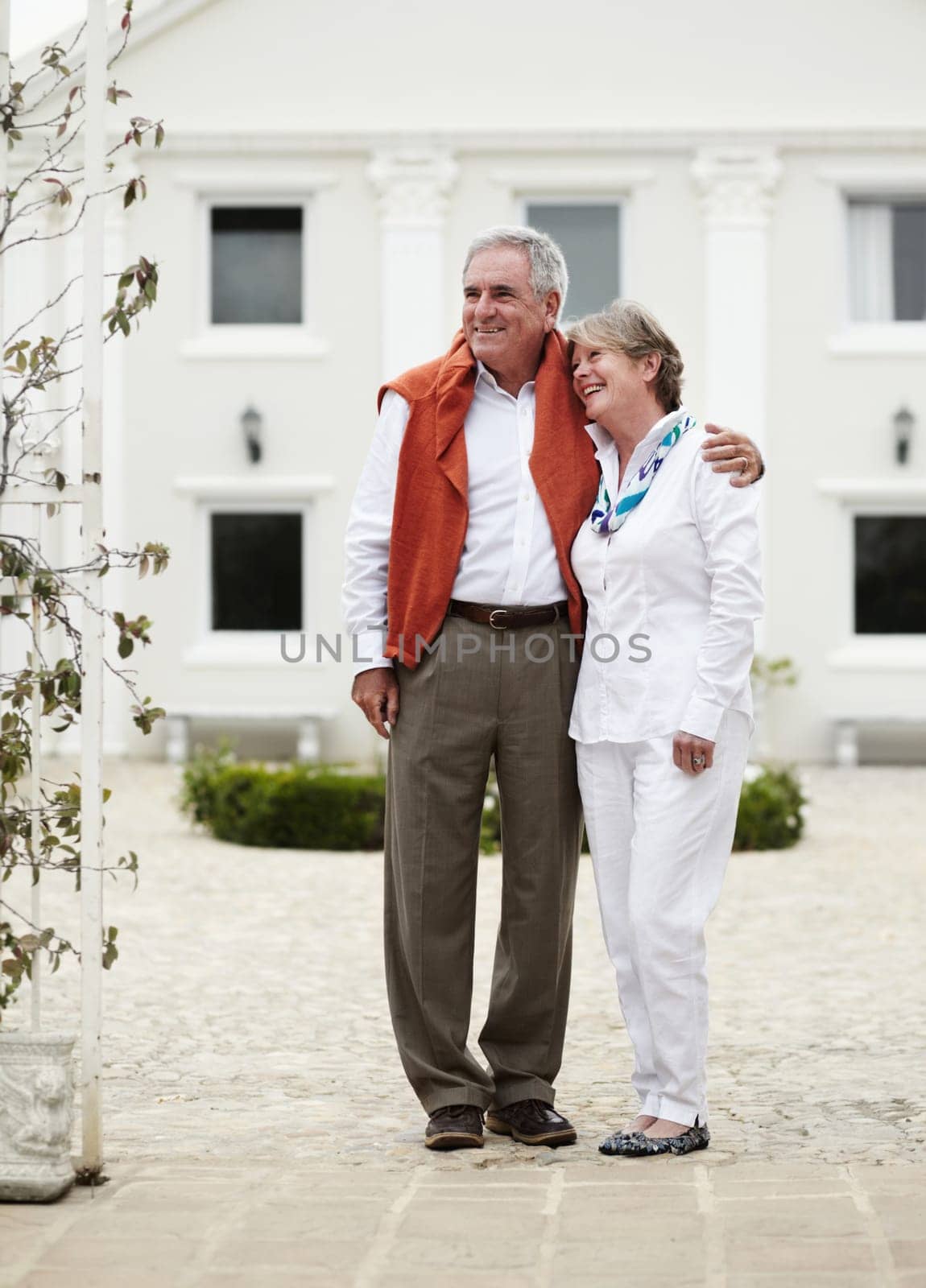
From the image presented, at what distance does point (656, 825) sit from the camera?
3836mm

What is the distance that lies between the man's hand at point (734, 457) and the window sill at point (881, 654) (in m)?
11.2

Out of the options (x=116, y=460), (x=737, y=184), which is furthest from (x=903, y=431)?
(x=116, y=460)

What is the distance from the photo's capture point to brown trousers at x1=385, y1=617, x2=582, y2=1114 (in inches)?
158

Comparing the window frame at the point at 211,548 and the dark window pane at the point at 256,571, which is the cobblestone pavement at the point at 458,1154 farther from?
the dark window pane at the point at 256,571

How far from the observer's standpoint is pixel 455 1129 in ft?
12.9

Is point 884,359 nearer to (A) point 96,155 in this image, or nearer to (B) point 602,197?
(B) point 602,197

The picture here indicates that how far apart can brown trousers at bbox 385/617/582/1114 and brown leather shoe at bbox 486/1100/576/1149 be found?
0.02 metres

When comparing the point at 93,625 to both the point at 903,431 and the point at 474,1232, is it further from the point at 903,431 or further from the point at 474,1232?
the point at 903,431

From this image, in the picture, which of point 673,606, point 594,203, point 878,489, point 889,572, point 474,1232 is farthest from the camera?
point 594,203

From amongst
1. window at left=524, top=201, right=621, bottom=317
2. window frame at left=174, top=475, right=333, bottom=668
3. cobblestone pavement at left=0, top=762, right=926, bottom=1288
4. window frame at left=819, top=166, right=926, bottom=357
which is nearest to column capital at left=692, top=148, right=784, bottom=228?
window frame at left=819, top=166, right=926, bottom=357

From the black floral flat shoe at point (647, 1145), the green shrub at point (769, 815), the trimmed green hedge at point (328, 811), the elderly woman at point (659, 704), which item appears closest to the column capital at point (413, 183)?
the trimmed green hedge at point (328, 811)

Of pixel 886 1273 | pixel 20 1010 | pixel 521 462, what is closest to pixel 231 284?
pixel 20 1010

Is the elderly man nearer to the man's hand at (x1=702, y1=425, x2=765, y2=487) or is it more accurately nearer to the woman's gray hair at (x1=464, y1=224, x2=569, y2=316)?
the woman's gray hair at (x1=464, y1=224, x2=569, y2=316)

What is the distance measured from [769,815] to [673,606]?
5957 mm
